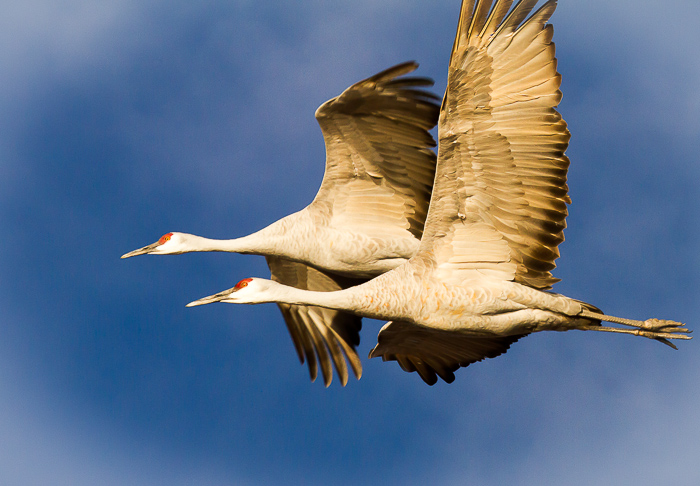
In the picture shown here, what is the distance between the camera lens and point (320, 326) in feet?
54.3

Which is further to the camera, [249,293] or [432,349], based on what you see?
[432,349]

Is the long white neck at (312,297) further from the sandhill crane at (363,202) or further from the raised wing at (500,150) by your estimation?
the sandhill crane at (363,202)

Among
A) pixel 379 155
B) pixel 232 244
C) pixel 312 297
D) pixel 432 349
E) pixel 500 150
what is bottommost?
pixel 312 297

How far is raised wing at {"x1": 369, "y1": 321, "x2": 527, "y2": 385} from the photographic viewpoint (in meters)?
14.9

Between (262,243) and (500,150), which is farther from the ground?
(500,150)

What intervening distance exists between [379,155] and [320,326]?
3.07m

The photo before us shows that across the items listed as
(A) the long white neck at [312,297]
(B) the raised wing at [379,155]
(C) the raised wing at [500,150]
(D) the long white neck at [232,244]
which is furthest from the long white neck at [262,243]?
(C) the raised wing at [500,150]

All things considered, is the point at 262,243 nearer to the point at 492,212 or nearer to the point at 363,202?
the point at 363,202

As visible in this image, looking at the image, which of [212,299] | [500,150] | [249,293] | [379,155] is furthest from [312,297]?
[500,150]

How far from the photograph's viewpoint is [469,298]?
12.8 meters

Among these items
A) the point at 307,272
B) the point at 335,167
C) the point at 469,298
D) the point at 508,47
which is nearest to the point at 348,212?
the point at 335,167

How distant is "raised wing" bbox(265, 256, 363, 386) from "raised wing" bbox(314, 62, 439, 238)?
58.8 inches

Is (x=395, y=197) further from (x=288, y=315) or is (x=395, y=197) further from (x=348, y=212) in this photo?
(x=288, y=315)

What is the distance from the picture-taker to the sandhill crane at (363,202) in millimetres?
14836
